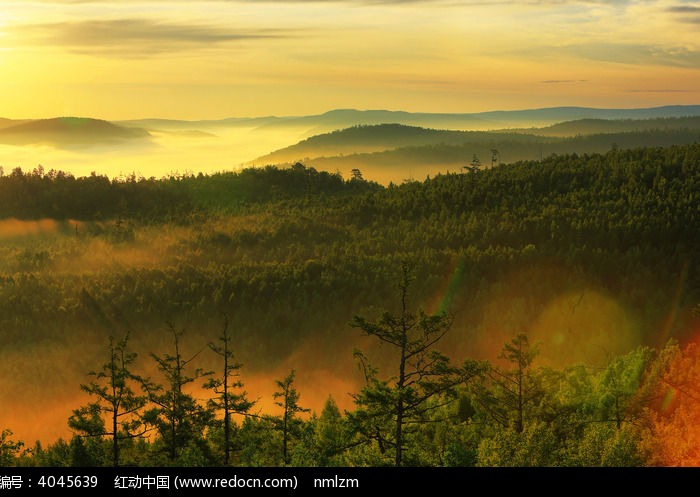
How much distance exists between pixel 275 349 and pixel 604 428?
11493 centimetres

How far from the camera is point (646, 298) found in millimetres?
161125

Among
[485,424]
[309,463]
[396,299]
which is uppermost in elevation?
[309,463]

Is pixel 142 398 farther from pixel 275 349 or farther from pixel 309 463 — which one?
pixel 275 349

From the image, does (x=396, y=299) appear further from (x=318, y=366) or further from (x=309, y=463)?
(x=309, y=463)

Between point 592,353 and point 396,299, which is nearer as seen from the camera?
point 592,353

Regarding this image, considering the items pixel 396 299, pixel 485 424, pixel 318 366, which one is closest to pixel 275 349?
pixel 318 366

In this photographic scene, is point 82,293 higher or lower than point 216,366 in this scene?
higher

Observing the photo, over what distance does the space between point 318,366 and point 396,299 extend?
1089 inches

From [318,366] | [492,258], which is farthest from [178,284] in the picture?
[492,258]

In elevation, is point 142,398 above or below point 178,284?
above
